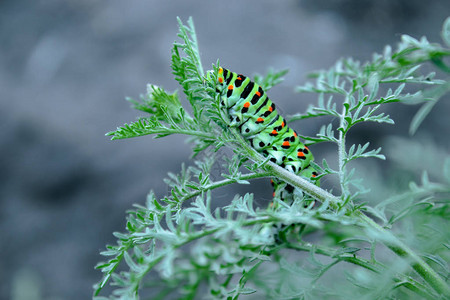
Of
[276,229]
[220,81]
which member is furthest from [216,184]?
[220,81]

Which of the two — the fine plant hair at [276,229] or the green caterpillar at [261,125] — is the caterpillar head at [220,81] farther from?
the fine plant hair at [276,229]

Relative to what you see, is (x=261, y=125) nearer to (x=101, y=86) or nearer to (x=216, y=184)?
(x=216, y=184)

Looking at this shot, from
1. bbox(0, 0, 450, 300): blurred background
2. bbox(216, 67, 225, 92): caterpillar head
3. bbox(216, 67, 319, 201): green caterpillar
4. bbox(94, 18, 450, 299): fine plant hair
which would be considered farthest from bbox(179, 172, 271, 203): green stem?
bbox(0, 0, 450, 300): blurred background

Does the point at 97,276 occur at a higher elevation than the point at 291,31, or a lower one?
lower

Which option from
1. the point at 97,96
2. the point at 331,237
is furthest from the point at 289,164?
the point at 97,96

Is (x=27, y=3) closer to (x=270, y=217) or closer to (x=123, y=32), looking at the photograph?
(x=123, y=32)

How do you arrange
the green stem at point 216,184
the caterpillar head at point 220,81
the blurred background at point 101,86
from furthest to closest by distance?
the blurred background at point 101,86 → the caterpillar head at point 220,81 → the green stem at point 216,184

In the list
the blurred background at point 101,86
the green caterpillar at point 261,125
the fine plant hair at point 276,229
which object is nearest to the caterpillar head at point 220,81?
the green caterpillar at point 261,125
